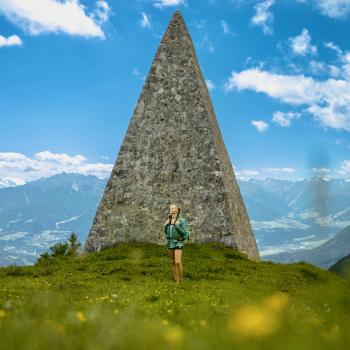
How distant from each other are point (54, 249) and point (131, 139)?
8.97 metres

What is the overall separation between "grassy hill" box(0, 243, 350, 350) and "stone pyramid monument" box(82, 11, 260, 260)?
161 cm

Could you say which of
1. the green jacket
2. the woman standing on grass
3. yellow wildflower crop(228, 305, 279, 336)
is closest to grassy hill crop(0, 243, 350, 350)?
yellow wildflower crop(228, 305, 279, 336)

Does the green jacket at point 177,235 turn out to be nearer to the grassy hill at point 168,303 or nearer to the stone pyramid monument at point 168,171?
the grassy hill at point 168,303

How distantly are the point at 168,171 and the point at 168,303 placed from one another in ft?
64.3

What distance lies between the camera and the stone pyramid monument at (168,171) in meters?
29.5

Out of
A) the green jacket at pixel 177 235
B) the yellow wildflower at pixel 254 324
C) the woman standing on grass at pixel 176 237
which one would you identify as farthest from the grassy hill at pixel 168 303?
the green jacket at pixel 177 235

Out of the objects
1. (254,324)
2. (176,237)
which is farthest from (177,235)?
(254,324)

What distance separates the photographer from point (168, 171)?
31062 mm

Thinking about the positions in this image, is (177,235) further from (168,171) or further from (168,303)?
(168,171)

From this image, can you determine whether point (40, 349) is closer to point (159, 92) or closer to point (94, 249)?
point (94, 249)

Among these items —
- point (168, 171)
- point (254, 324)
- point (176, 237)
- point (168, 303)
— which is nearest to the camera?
point (254, 324)

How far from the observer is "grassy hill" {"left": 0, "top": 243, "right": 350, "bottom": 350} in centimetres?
371

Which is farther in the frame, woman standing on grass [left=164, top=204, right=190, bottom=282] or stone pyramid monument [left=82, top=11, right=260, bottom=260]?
stone pyramid monument [left=82, top=11, right=260, bottom=260]

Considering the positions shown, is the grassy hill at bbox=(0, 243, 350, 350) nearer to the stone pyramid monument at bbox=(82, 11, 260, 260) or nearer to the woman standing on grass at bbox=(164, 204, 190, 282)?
the woman standing on grass at bbox=(164, 204, 190, 282)
